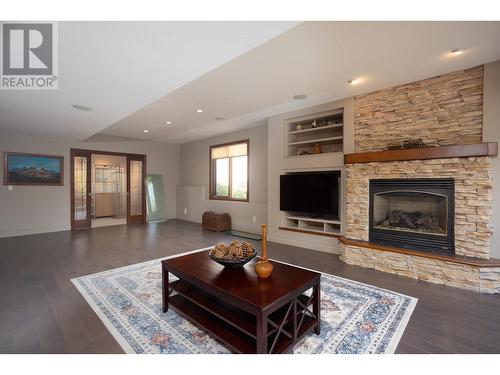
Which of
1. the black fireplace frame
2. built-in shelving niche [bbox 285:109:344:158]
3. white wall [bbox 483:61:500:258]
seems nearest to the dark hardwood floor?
the black fireplace frame

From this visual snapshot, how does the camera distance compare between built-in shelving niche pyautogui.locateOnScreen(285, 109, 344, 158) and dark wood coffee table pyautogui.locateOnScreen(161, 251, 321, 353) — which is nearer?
dark wood coffee table pyautogui.locateOnScreen(161, 251, 321, 353)

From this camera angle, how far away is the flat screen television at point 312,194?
418cm

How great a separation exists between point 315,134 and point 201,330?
406 cm

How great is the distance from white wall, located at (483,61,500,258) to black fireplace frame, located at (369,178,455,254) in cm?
39

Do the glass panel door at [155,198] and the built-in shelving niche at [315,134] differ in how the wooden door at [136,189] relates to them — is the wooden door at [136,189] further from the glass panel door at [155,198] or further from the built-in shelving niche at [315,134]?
the built-in shelving niche at [315,134]

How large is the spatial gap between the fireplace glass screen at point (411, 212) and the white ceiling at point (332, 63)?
162 cm

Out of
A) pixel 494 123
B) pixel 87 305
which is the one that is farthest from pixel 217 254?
pixel 494 123

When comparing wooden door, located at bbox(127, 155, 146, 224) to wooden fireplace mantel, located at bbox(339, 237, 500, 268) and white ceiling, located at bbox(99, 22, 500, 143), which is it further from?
wooden fireplace mantel, located at bbox(339, 237, 500, 268)

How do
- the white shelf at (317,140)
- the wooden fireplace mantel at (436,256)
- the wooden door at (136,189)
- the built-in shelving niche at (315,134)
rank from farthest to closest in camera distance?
the wooden door at (136,189), the built-in shelving niche at (315,134), the white shelf at (317,140), the wooden fireplace mantel at (436,256)

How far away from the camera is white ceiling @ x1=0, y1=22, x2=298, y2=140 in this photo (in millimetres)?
1718

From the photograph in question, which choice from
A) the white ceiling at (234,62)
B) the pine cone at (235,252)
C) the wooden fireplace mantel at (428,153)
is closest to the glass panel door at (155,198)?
the white ceiling at (234,62)

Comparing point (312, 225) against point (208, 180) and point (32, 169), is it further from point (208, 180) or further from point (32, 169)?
point (32, 169)
